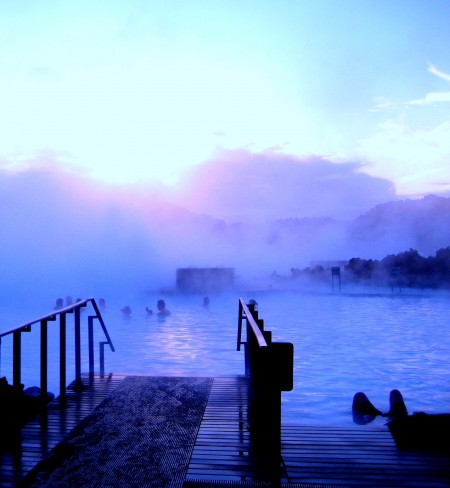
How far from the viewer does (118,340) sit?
14102mm

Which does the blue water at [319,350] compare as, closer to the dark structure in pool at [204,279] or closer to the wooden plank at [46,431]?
the wooden plank at [46,431]

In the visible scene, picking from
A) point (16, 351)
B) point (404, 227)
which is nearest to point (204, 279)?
point (404, 227)

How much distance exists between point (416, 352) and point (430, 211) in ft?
114

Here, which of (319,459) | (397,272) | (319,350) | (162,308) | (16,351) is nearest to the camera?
(319,459)

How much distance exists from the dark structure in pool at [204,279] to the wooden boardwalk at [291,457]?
25.1 m

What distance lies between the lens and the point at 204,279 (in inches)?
1176

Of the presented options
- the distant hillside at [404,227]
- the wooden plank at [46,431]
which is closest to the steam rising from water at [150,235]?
the distant hillside at [404,227]

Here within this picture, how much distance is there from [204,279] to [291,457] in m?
26.3

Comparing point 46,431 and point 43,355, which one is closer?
point 46,431

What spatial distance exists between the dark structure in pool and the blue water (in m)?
9.54

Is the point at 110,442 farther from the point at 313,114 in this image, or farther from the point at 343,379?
the point at 313,114

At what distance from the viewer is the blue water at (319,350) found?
25.9ft

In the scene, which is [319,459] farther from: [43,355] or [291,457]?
[43,355]

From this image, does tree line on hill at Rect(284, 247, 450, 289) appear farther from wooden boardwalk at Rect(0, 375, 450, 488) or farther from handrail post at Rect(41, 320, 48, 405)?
handrail post at Rect(41, 320, 48, 405)
